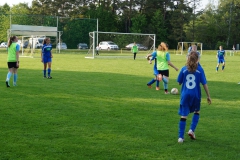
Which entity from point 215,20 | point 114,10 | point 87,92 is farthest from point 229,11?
point 87,92

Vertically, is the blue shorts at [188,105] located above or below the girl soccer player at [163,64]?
below

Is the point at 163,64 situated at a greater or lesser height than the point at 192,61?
lesser

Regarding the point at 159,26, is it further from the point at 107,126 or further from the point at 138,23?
the point at 107,126

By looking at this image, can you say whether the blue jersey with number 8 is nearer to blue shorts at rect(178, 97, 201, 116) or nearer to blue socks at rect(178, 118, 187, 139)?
blue shorts at rect(178, 97, 201, 116)

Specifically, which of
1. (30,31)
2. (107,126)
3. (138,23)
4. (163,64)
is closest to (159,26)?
(138,23)

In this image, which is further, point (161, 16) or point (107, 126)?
point (161, 16)

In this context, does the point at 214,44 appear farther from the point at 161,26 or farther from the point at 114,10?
the point at 114,10

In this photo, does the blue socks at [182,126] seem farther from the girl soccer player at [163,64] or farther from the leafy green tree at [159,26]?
the leafy green tree at [159,26]

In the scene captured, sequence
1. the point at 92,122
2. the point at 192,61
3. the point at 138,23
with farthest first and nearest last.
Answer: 1. the point at 138,23
2. the point at 92,122
3. the point at 192,61

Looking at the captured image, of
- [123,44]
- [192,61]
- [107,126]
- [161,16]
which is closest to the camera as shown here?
[192,61]

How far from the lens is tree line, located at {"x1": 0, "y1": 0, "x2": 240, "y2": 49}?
2953 inches

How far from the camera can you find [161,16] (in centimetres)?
7681

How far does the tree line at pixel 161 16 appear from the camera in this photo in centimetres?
7500

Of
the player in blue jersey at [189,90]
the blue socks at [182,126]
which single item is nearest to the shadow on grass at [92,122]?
the blue socks at [182,126]
